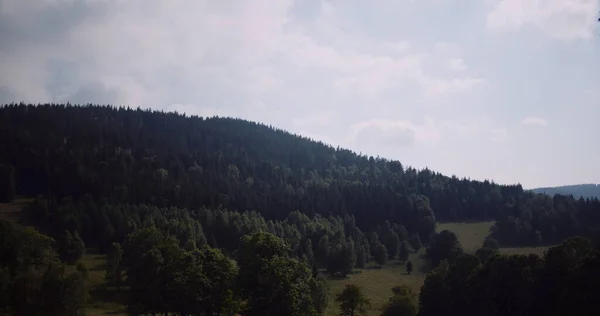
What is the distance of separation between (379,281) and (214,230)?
53.5 meters

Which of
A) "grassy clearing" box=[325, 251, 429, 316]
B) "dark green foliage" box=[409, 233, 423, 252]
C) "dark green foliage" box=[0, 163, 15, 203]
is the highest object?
"dark green foliage" box=[0, 163, 15, 203]

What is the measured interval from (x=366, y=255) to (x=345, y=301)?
64776mm

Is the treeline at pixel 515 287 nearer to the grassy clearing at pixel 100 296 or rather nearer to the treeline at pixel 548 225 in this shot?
the grassy clearing at pixel 100 296

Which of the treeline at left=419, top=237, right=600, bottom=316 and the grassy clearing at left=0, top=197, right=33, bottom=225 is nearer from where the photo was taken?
the treeline at left=419, top=237, right=600, bottom=316

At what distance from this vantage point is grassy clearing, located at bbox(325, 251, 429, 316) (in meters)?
102

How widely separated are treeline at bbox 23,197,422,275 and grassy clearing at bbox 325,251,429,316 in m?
3.77

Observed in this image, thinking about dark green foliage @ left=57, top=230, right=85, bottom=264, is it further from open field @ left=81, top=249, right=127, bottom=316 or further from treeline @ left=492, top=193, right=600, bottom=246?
treeline @ left=492, top=193, right=600, bottom=246

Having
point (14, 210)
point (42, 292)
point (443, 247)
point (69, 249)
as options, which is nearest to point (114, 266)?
point (69, 249)

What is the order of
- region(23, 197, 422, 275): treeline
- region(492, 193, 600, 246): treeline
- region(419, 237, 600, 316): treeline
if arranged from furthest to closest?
region(492, 193, 600, 246): treeline, region(23, 197, 422, 275): treeline, region(419, 237, 600, 316): treeline

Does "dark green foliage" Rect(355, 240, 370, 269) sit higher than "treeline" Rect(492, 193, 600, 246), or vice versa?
"treeline" Rect(492, 193, 600, 246)

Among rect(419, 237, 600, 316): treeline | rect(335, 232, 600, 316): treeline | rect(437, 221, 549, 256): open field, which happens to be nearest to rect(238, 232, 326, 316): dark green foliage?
rect(335, 232, 600, 316): treeline

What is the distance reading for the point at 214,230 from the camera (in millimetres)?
145875

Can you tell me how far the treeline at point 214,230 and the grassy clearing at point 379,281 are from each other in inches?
148

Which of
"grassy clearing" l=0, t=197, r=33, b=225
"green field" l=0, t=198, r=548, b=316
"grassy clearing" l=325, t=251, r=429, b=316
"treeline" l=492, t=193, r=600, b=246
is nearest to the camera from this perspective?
"green field" l=0, t=198, r=548, b=316
